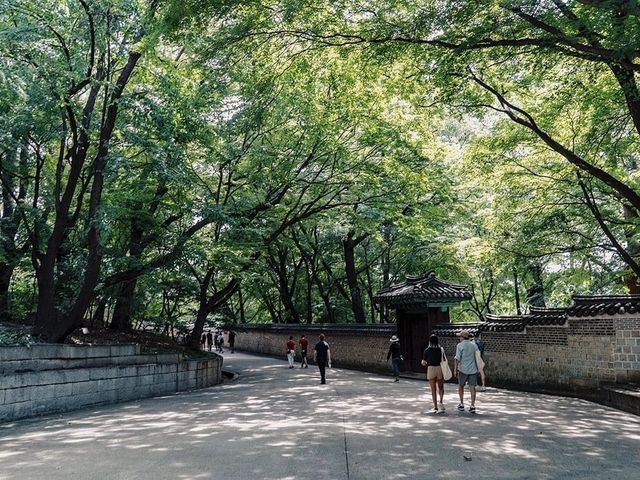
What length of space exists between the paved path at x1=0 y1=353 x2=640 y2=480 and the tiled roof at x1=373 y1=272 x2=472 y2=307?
6498 mm

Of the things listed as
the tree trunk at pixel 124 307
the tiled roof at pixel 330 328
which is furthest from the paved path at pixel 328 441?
the tiled roof at pixel 330 328

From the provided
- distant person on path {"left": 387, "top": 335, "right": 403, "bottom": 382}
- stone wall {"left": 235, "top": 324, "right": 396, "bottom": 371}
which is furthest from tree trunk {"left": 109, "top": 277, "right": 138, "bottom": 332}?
stone wall {"left": 235, "top": 324, "right": 396, "bottom": 371}

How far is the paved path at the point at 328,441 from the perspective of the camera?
5934 mm

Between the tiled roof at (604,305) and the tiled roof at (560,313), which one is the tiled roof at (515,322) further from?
the tiled roof at (604,305)

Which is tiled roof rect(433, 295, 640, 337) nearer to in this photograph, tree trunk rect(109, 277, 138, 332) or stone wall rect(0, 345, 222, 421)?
stone wall rect(0, 345, 222, 421)

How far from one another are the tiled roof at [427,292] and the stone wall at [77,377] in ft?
26.4

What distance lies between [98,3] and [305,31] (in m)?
5.26

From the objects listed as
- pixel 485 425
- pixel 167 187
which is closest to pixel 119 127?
pixel 167 187

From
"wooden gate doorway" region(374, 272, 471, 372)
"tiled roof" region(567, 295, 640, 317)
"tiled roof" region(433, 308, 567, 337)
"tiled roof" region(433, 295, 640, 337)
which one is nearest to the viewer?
"tiled roof" region(567, 295, 640, 317)

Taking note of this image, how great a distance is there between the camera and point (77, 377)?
467 inches

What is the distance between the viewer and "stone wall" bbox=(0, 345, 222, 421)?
10.4 meters

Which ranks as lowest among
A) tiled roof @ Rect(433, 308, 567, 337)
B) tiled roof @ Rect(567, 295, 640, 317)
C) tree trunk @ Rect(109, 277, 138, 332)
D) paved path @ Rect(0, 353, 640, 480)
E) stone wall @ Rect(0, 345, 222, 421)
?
paved path @ Rect(0, 353, 640, 480)

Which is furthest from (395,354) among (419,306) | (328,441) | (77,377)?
(328,441)

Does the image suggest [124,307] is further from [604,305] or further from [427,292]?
[604,305]
